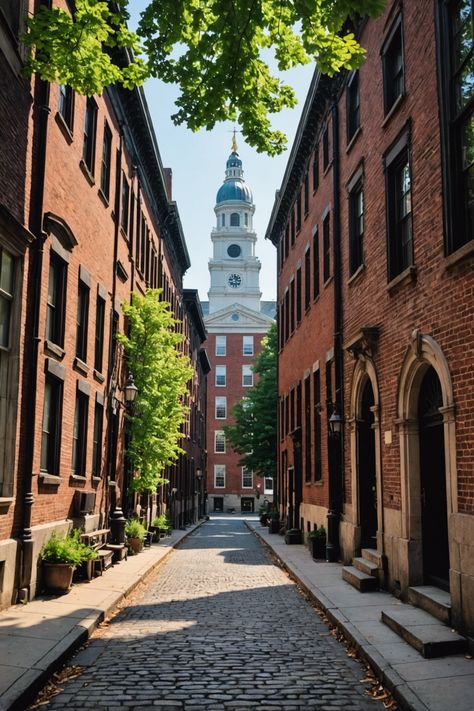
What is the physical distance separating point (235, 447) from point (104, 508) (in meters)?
30.8

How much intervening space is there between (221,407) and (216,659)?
7558cm

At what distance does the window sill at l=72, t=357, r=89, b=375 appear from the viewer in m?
15.5

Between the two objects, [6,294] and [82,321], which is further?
[82,321]

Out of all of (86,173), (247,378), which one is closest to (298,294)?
(86,173)

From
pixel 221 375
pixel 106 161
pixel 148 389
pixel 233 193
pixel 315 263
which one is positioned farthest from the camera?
pixel 233 193

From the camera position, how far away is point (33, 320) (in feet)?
39.5

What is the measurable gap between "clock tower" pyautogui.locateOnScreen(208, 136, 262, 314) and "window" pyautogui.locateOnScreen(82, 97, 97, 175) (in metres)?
82.2

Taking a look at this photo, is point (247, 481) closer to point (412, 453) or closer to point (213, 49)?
point (412, 453)

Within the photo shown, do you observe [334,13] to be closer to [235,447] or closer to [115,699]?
[115,699]

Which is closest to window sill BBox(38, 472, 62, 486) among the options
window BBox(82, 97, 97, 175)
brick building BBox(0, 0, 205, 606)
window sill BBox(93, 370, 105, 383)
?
brick building BBox(0, 0, 205, 606)

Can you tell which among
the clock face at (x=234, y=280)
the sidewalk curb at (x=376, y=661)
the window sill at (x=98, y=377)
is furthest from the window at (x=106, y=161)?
the clock face at (x=234, y=280)

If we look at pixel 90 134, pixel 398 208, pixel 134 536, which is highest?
pixel 90 134

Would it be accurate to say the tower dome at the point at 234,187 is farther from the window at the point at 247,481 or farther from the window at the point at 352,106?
the window at the point at 352,106

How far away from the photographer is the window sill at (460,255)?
9.06m
